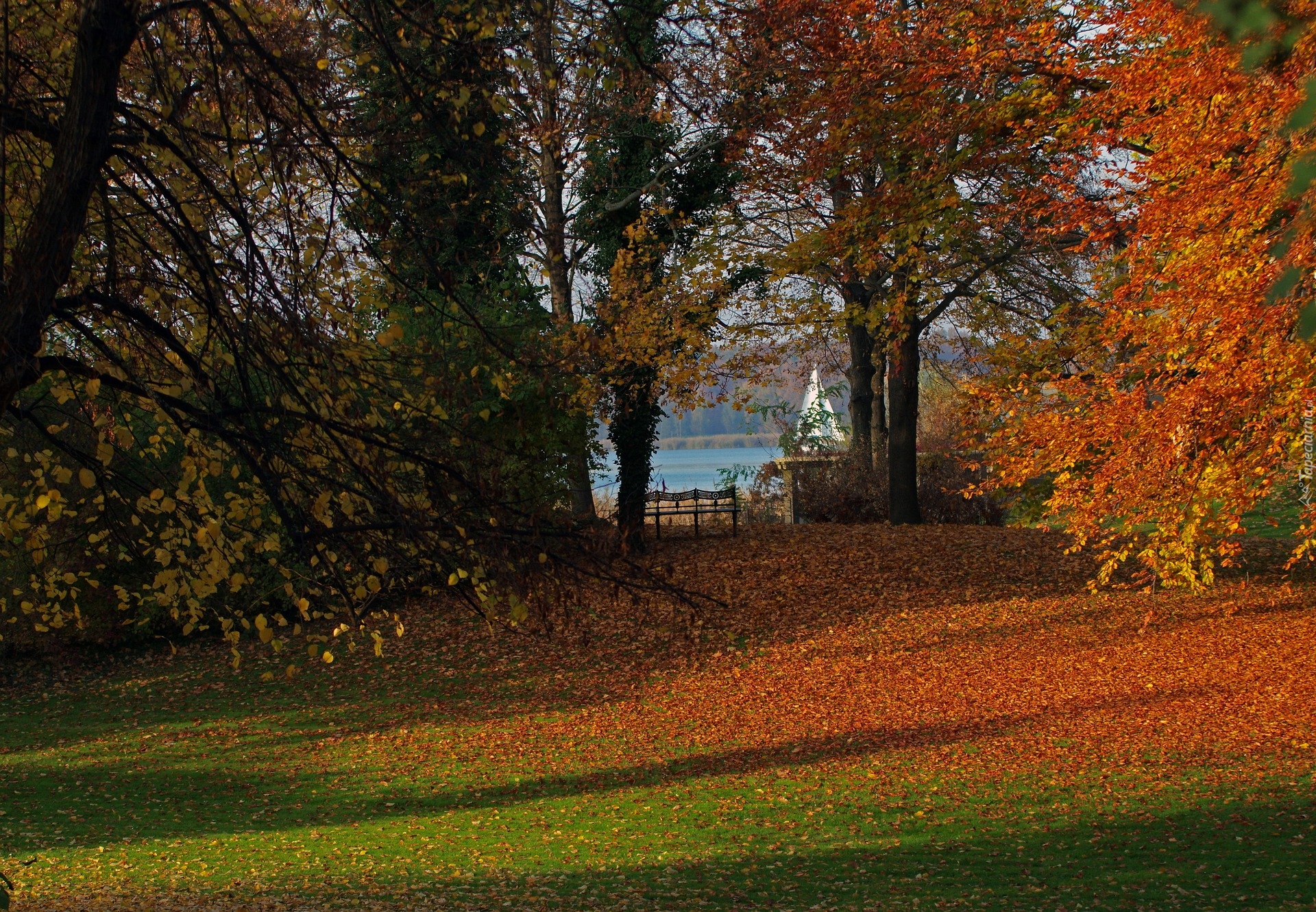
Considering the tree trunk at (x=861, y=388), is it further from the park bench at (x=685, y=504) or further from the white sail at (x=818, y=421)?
the park bench at (x=685, y=504)

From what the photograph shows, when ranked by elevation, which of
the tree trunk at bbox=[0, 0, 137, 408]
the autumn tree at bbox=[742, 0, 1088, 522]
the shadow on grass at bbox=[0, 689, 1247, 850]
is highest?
the autumn tree at bbox=[742, 0, 1088, 522]

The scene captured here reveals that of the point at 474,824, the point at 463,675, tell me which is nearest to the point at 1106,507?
the point at 474,824

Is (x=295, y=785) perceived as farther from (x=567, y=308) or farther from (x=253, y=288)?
(x=567, y=308)

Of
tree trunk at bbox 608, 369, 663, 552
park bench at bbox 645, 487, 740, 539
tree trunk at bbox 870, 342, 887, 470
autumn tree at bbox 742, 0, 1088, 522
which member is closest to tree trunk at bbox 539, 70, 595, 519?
tree trunk at bbox 608, 369, 663, 552

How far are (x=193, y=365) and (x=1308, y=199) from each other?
3971mm

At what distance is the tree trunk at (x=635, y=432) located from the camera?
16891 mm

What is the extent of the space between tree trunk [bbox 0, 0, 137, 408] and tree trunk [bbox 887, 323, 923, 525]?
46.7 feet

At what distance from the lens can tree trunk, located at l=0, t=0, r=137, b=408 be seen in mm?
3848

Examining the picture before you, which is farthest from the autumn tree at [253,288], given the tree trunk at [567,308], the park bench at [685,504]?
the park bench at [685,504]

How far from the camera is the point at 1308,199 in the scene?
1.37 meters

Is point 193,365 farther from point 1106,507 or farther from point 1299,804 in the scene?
point 1106,507

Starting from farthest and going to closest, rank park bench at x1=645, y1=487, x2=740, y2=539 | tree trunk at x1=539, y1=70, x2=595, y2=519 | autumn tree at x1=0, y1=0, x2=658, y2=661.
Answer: park bench at x1=645, y1=487, x2=740, y2=539 < tree trunk at x1=539, y1=70, x2=595, y2=519 < autumn tree at x1=0, y1=0, x2=658, y2=661

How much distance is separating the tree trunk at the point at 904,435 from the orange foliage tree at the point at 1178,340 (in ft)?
19.6

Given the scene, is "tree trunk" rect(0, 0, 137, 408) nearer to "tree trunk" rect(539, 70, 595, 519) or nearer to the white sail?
"tree trunk" rect(539, 70, 595, 519)
